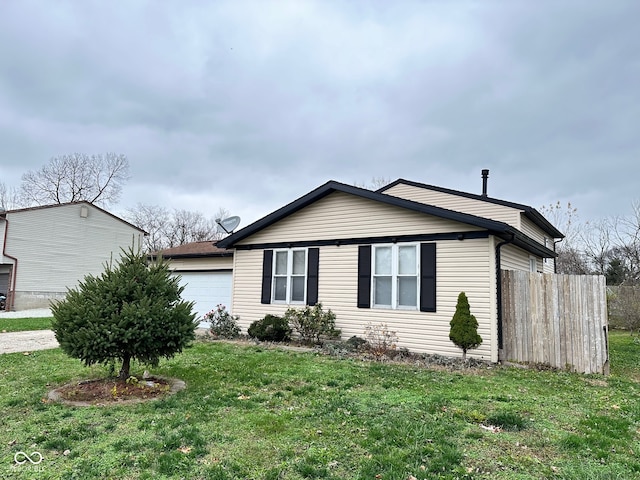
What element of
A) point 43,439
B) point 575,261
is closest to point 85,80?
point 43,439

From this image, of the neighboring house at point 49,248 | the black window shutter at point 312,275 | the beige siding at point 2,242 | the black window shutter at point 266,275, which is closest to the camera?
the black window shutter at point 312,275

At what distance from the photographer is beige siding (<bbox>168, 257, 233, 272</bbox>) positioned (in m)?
14.2

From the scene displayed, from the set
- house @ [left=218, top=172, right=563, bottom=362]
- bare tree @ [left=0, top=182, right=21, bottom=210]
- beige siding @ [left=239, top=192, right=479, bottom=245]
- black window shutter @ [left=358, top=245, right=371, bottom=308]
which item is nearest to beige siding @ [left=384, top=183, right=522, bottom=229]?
house @ [left=218, top=172, right=563, bottom=362]

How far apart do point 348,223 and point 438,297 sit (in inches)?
116

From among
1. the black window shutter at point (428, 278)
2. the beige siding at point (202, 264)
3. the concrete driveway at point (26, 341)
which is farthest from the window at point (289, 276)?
the concrete driveway at point (26, 341)

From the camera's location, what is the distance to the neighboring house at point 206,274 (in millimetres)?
14141

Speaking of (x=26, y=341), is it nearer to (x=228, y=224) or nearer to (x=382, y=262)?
(x=228, y=224)

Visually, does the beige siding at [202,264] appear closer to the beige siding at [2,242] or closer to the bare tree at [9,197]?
the beige siding at [2,242]

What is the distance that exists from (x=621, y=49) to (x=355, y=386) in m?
11.6

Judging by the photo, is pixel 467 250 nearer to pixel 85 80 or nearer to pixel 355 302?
pixel 355 302

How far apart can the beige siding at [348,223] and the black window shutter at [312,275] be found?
0.44 meters

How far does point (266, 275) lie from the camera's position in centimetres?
1166

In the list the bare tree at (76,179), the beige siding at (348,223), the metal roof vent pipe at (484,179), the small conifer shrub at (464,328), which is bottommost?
the small conifer shrub at (464,328)

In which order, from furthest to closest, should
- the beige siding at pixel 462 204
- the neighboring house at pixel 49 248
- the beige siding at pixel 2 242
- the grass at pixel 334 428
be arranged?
the neighboring house at pixel 49 248, the beige siding at pixel 2 242, the beige siding at pixel 462 204, the grass at pixel 334 428
